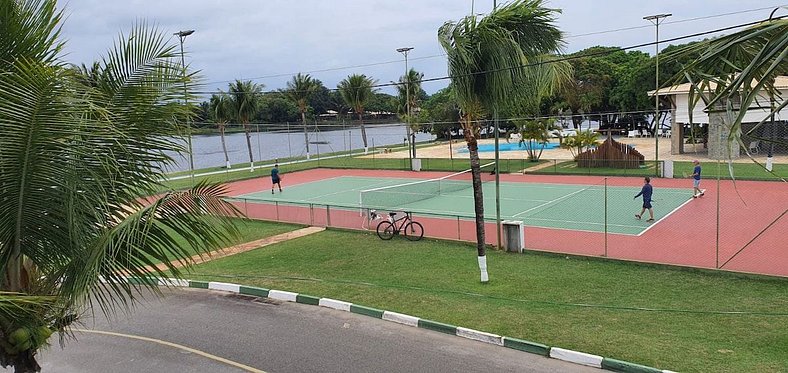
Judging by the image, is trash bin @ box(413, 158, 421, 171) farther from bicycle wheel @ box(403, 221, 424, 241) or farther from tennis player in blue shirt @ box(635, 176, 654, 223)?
tennis player in blue shirt @ box(635, 176, 654, 223)

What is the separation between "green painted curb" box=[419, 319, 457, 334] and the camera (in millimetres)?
11344

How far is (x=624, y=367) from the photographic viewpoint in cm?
926

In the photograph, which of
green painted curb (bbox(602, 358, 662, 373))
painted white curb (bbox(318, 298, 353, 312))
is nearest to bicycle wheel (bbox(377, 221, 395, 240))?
painted white curb (bbox(318, 298, 353, 312))

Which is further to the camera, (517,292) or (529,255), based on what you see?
(529,255)

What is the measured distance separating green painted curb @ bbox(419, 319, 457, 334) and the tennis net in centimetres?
1350

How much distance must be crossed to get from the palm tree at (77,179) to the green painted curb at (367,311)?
21.1ft

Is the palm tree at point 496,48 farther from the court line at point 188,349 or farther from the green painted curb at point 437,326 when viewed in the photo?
the court line at point 188,349

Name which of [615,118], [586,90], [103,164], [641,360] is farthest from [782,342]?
[615,118]

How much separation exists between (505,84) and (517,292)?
14.9 ft

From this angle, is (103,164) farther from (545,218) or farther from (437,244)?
(545,218)

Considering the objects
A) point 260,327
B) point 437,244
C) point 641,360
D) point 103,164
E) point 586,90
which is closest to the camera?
point 103,164

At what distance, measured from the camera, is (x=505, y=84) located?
45.7 ft

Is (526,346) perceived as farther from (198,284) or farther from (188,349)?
(198,284)

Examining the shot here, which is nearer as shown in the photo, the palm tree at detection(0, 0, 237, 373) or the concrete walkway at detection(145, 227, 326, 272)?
the palm tree at detection(0, 0, 237, 373)
